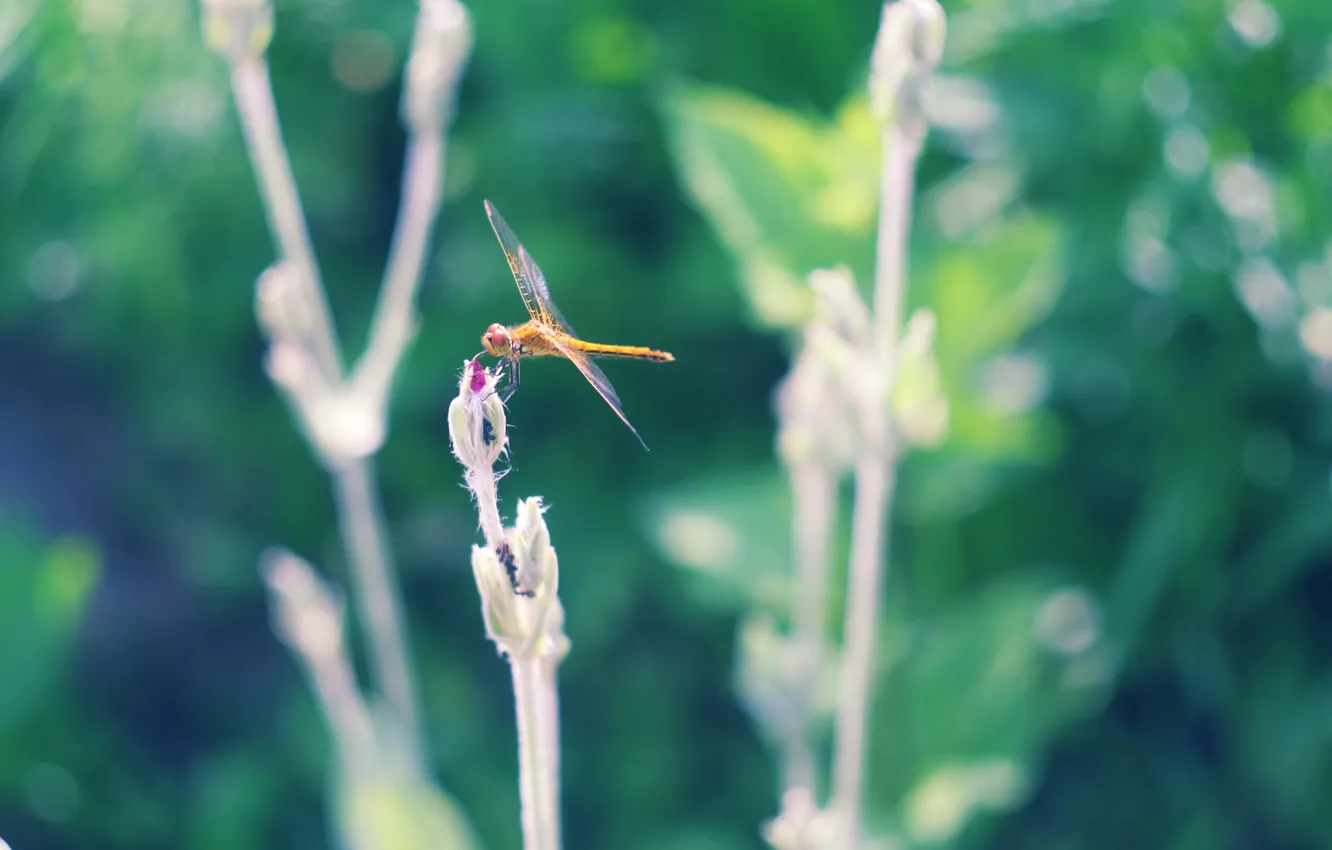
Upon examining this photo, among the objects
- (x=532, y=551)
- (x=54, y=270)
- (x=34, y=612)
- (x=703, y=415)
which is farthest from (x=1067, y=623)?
(x=54, y=270)

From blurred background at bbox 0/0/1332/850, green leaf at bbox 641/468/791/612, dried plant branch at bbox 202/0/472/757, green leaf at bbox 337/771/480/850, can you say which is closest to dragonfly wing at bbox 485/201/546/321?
dried plant branch at bbox 202/0/472/757

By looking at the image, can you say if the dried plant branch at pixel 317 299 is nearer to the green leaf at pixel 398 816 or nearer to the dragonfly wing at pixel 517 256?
the green leaf at pixel 398 816

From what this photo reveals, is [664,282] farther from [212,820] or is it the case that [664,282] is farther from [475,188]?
[212,820]

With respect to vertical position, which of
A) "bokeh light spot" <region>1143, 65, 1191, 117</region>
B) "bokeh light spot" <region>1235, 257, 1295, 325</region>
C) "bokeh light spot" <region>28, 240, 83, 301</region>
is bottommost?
"bokeh light spot" <region>1235, 257, 1295, 325</region>

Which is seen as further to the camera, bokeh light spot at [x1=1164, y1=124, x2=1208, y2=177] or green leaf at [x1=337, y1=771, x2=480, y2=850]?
bokeh light spot at [x1=1164, y1=124, x2=1208, y2=177]

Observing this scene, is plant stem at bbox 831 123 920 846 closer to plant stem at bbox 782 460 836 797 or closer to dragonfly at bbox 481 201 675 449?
plant stem at bbox 782 460 836 797

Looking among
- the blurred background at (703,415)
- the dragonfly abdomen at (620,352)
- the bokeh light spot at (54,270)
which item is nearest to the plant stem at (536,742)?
the dragonfly abdomen at (620,352)

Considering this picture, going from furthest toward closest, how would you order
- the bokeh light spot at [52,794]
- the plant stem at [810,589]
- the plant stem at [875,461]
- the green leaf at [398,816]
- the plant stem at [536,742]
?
the bokeh light spot at [52,794]
the green leaf at [398,816]
the plant stem at [810,589]
the plant stem at [875,461]
the plant stem at [536,742]
